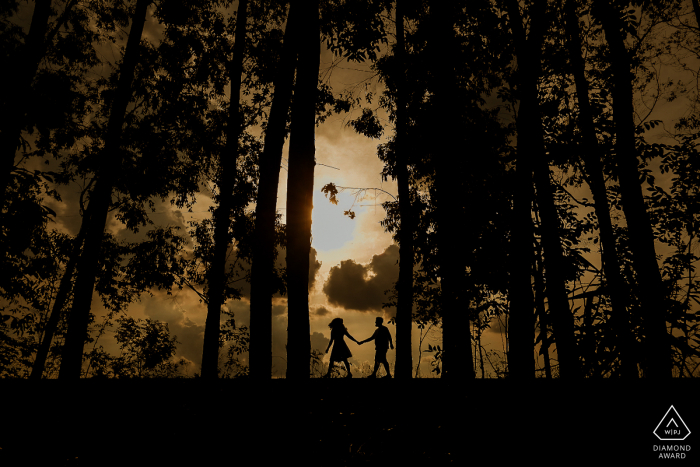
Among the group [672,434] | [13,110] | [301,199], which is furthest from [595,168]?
[13,110]

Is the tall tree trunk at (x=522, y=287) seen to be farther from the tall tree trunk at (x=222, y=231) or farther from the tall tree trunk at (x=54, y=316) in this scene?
the tall tree trunk at (x=54, y=316)

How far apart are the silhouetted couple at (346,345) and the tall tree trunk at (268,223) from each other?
460cm

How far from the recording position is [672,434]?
156 inches

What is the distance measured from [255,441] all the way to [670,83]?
12.5 m

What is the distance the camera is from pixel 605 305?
7.49 m

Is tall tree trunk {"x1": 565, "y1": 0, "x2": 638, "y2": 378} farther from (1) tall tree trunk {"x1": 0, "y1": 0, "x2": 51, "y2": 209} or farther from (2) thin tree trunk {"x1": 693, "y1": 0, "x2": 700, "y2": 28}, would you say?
(1) tall tree trunk {"x1": 0, "y1": 0, "x2": 51, "y2": 209}

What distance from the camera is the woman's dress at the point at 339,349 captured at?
10617mm

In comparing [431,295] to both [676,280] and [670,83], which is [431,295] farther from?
[670,83]

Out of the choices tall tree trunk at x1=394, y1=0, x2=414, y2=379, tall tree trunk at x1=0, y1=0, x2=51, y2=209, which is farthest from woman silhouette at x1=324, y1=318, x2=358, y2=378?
tall tree trunk at x1=0, y1=0, x2=51, y2=209

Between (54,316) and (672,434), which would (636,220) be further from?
(54,316)

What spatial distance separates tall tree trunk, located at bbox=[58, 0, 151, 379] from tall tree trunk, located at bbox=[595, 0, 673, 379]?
10.9 m

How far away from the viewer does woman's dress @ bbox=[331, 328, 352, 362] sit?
34.8 feet

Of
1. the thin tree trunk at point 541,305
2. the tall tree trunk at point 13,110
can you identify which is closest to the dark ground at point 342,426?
the thin tree trunk at point 541,305

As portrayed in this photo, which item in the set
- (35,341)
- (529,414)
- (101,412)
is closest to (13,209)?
(101,412)
